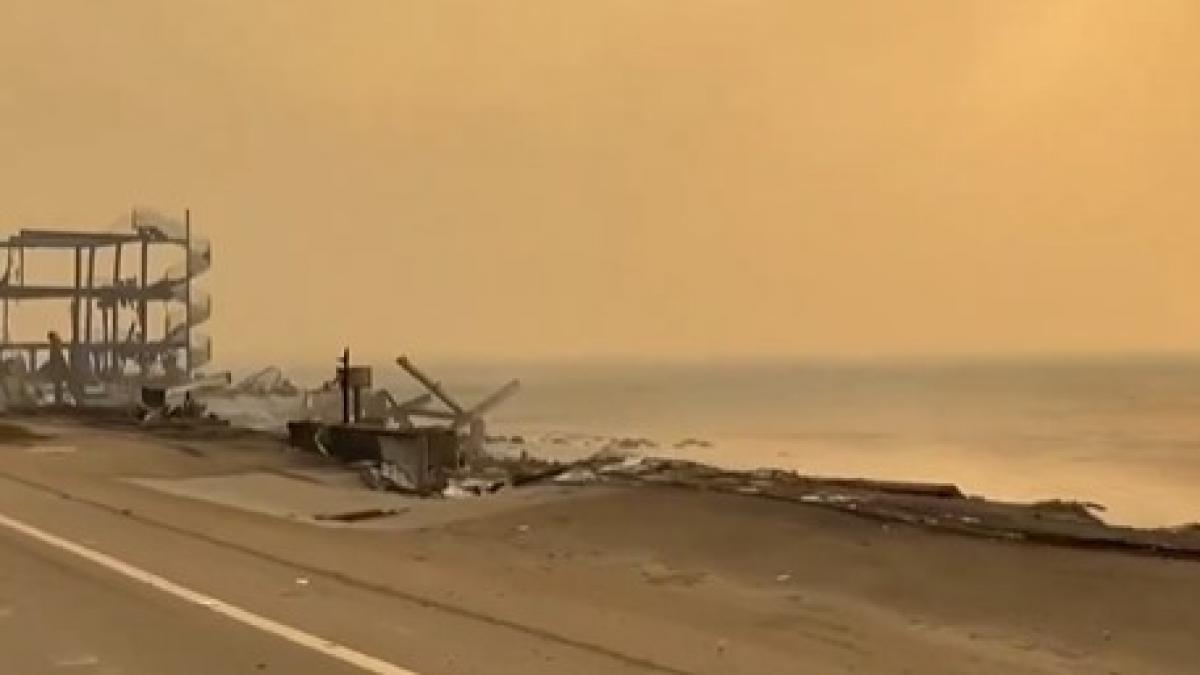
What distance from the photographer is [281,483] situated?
2384cm

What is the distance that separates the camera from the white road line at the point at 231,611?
29.9 ft

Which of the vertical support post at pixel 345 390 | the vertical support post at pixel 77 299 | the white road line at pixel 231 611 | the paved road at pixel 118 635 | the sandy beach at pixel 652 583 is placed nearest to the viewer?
the white road line at pixel 231 611

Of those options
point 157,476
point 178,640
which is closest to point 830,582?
point 178,640

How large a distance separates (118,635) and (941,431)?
252ft

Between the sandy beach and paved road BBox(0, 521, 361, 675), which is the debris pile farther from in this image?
paved road BBox(0, 521, 361, 675)

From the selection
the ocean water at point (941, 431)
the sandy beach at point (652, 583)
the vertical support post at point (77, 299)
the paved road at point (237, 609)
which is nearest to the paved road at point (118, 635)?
the paved road at point (237, 609)

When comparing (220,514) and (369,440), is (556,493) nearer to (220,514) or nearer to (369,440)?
(220,514)

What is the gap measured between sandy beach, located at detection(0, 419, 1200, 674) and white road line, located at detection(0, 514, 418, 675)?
0.17 m

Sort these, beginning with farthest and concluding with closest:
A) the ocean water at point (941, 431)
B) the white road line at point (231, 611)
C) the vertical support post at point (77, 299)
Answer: the vertical support post at point (77, 299)
the ocean water at point (941, 431)
the white road line at point (231, 611)

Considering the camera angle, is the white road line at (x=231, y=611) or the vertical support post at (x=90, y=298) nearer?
the white road line at (x=231, y=611)

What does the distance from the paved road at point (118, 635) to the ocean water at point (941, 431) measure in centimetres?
2571

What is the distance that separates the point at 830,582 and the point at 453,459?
1647cm

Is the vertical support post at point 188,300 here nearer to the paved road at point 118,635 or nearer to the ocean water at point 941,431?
the ocean water at point 941,431

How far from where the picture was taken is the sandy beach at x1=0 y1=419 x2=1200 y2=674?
9.89m
